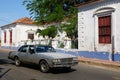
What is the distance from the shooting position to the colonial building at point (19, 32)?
143 ft

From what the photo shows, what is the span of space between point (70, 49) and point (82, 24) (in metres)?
3.03

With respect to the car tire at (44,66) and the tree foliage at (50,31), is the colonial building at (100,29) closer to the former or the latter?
the car tire at (44,66)

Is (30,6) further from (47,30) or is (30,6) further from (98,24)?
(98,24)

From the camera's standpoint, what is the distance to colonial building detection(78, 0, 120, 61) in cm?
2009

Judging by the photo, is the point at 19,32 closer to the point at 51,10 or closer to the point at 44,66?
the point at 51,10

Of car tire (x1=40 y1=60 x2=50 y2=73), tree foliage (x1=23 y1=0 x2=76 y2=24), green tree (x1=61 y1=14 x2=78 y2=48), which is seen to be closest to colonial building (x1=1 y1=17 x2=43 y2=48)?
tree foliage (x1=23 y1=0 x2=76 y2=24)

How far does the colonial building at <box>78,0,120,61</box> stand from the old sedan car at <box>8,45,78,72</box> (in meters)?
7.04

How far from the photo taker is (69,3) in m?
33.9

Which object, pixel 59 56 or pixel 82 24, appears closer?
pixel 59 56

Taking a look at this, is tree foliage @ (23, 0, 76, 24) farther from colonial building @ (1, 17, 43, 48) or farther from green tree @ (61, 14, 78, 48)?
colonial building @ (1, 17, 43, 48)

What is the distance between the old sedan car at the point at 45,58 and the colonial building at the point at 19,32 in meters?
26.9

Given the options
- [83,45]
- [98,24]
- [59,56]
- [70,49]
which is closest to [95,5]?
[98,24]

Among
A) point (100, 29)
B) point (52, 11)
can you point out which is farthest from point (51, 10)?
point (100, 29)

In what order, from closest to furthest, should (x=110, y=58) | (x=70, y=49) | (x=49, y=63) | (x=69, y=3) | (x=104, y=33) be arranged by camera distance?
(x=49, y=63) < (x=110, y=58) < (x=104, y=33) < (x=70, y=49) < (x=69, y=3)
